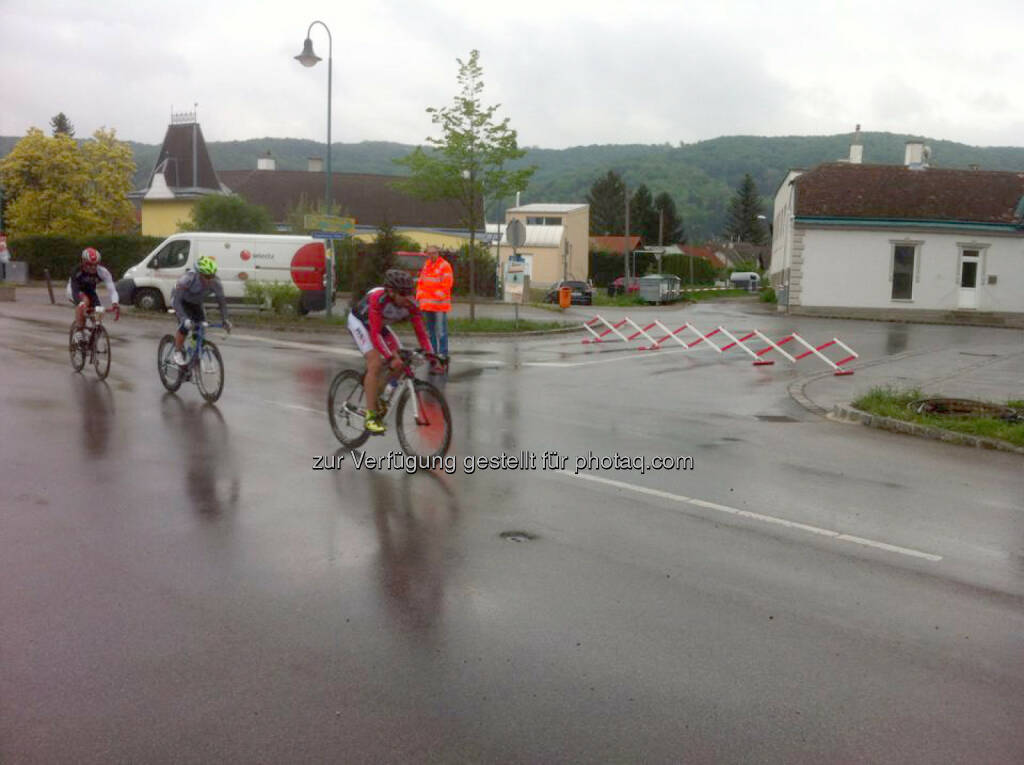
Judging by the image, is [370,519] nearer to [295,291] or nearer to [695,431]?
[695,431]

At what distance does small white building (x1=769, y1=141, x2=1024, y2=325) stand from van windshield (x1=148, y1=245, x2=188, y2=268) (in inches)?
907

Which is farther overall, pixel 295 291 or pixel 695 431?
pixel 295 291

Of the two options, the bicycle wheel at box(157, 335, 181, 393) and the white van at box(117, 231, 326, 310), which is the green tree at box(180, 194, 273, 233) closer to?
the white van at box(117, 231, 326, 310)

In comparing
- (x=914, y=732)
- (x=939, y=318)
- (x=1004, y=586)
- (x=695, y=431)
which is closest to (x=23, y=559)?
(x=914, y=732)

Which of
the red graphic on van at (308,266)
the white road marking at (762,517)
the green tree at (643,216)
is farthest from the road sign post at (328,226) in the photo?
the green tree at (643,216)

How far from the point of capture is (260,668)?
13.9 feet

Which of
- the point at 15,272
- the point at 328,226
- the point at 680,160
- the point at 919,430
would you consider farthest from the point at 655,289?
the point at 680,160

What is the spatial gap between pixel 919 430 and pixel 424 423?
6.15 m

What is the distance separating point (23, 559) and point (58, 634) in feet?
4.39

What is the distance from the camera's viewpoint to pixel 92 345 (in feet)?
45.6

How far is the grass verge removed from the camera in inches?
421

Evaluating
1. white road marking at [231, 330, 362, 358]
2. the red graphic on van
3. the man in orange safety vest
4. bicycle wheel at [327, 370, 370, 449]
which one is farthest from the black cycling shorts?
the red graphic on van

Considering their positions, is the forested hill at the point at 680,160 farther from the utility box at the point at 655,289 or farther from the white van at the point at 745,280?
the utility box at the point at 655,289

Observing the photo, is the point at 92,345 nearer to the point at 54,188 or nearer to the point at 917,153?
the point at 917,153
